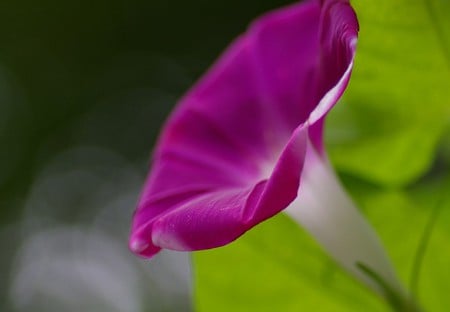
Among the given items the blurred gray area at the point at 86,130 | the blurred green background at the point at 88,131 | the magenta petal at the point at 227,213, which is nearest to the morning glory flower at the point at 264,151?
the magenta petal at the point at 227,213

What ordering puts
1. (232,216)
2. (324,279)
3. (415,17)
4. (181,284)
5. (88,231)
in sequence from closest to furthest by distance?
(232,216)
(415,17)
(324,279)
(181,284)
(88,231)

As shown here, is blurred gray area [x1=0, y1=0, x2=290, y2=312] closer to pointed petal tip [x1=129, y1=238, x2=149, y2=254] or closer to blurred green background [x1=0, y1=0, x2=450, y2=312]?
blurred green background [x1=0, y1=0, x2=450, y2=312]

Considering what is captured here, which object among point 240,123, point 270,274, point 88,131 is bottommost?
point 88,131

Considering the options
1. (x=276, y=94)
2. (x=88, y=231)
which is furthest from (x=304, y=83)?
(x=88, y=231)

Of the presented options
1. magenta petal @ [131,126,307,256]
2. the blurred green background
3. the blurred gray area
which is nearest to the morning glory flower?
magenta petal @ [131,126,307,256]

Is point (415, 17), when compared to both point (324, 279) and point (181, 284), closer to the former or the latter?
point (324, 279)

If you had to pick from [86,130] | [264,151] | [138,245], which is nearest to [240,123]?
[264,151]

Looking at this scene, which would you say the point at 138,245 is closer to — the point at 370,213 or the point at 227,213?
the point at 227,213
